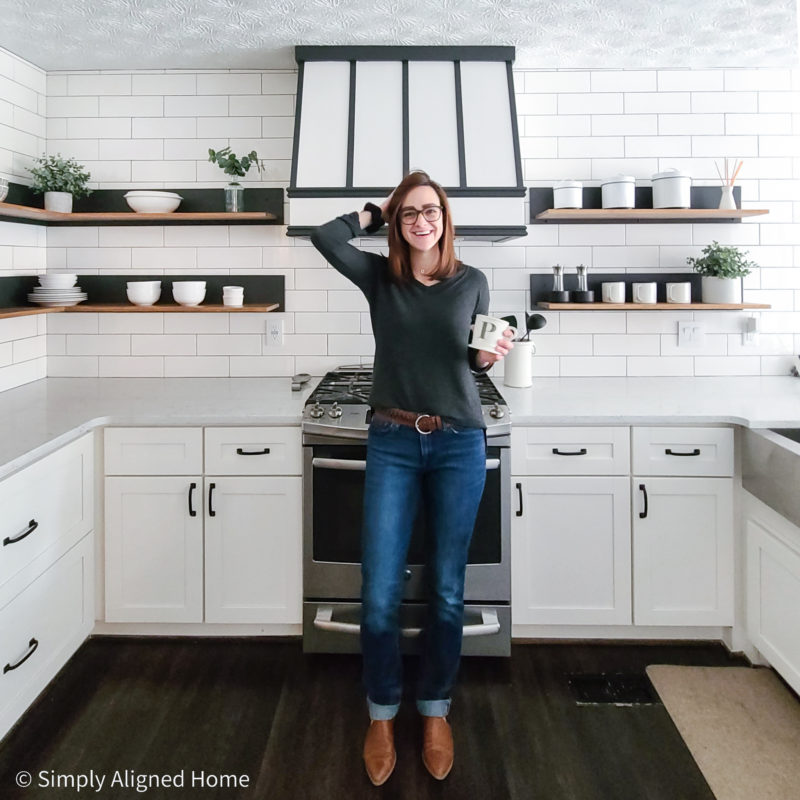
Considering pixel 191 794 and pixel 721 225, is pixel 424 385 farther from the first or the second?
pixel 721 225

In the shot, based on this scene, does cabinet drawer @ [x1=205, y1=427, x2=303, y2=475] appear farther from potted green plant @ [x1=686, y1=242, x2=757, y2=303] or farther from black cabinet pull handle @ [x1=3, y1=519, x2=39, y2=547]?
potted green plant @ [x1=686, y1=242, x2=757, y2=303]

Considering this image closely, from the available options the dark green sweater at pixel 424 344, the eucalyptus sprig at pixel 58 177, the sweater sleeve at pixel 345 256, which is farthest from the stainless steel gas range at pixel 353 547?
the eucalyptus sprig at pixel 58 177

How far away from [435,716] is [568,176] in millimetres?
2323

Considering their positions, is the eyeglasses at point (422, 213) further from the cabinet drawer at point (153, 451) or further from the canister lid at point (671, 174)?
the canister lid at point (671, 174)

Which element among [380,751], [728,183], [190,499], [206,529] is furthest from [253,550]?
[728,183]

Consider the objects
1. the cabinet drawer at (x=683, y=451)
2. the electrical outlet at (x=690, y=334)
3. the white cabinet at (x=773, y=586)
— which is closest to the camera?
the white cabinet at (x=773, y=586)

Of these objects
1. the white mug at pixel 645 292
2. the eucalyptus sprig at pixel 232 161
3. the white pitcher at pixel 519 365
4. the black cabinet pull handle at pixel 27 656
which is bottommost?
the black cabinet pull handle at pixel 27 656

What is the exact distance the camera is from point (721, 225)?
10.0ft

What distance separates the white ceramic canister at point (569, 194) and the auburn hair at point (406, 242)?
48.0 inches

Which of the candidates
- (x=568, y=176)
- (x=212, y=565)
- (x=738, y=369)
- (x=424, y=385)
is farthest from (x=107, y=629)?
(x=738, y=369)

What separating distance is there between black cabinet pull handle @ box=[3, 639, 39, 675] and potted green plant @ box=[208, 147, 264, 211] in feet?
6.01

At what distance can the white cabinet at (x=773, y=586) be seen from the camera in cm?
203

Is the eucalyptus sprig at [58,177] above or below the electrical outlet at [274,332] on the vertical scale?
above

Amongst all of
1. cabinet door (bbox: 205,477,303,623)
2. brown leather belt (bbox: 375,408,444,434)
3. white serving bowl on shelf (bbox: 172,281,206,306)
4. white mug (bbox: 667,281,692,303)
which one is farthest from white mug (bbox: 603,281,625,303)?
white serving bowl on shelf (bbox: 172,281,206,306)
